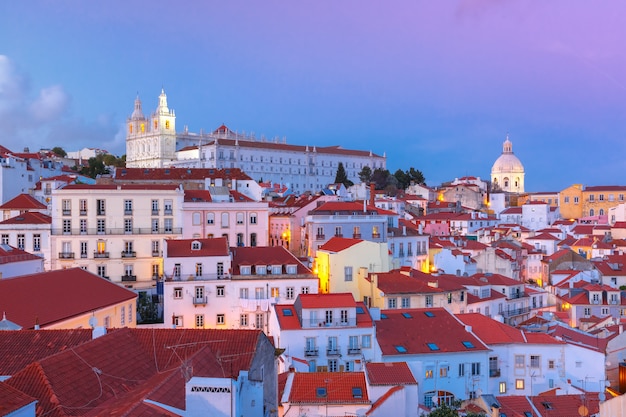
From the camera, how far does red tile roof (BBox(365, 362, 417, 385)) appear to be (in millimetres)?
21920

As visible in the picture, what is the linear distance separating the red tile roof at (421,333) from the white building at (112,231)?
2029 centimetres

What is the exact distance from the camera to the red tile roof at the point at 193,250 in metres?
36.5

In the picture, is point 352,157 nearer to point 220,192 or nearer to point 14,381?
point 220,192

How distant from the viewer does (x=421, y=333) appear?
30.3 m

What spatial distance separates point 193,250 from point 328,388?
1734 centimetres

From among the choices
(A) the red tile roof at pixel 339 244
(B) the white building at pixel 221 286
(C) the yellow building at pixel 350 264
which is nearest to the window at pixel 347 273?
(C) the yellow building at pixel 350 264

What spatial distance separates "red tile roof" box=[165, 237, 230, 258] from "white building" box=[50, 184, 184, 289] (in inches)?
322

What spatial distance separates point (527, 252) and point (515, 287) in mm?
19974

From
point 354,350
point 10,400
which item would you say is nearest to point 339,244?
point 354,350

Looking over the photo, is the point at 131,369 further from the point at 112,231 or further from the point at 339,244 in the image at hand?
the point at 112,231

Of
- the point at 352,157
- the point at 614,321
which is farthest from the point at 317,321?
the point at 352,157

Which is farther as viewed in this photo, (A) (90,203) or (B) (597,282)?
(B) (597,282)

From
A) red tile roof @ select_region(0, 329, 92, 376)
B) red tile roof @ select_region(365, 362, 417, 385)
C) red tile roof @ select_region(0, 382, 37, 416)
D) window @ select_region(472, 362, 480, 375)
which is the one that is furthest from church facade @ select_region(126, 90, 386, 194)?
red tile roof @ select_region(0, 382, 37, 416)

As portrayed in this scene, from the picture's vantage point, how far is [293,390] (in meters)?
21.8
